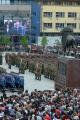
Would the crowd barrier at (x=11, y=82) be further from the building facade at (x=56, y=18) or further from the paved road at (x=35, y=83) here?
the building facade at (x=56, y=18)

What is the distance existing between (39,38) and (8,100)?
71.5 meters

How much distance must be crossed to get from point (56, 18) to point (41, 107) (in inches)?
3006

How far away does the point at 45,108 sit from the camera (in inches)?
1212

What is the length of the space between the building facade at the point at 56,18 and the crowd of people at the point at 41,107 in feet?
232

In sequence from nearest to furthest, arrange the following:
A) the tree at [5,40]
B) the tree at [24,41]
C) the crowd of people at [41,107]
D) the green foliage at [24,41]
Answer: the crowd of people at [41,107], the tree at [24,41], the green foliage at [24,41], the tree at [5,40]

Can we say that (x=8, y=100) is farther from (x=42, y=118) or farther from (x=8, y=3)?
(x=8, y=3)

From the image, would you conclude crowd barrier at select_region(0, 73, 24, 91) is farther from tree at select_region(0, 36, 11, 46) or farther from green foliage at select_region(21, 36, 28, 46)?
tree at select_region(0, 36, 11, 46)

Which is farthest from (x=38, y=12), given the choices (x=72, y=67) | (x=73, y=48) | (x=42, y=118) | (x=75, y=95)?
(x=42, y=118)

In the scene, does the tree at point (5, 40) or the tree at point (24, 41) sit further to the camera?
the tree at point (5, 40)

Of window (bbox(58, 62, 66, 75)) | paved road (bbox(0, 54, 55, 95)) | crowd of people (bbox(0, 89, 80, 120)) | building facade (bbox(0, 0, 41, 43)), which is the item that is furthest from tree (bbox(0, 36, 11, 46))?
crowd of people (bbox(0, 89, 80, 120))

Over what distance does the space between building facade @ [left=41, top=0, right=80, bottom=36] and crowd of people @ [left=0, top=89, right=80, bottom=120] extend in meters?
70.8

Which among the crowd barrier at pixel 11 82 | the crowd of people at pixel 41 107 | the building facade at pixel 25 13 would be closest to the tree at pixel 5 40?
the building facade at pixel 25 13

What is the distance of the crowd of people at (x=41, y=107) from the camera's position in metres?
29.2

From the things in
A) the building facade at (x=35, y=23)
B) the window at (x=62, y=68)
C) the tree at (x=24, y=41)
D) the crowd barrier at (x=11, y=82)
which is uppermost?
the window at (x=62, y=68)
